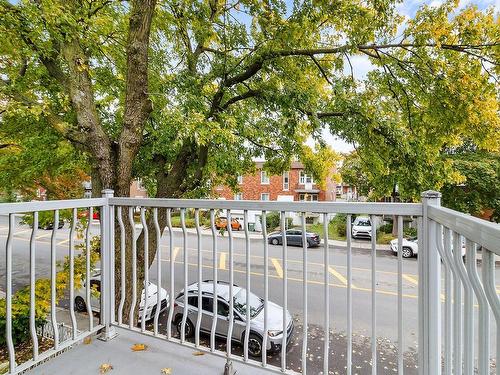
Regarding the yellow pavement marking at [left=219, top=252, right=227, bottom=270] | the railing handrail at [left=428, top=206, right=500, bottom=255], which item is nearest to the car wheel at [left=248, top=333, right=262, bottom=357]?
the yellow pavement marking at [left=219, top=252, right=227, bottom=270]

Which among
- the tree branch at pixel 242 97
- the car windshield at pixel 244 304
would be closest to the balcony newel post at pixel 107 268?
the car windshield at pixel 244 304

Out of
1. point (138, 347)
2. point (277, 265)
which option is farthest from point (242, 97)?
point (277, 265)

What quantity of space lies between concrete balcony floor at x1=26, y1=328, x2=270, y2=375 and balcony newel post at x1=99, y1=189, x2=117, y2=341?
0.46 feet

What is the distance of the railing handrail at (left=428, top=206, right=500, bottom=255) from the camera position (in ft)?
1.98

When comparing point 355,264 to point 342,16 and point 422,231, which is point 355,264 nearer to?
point 342,16

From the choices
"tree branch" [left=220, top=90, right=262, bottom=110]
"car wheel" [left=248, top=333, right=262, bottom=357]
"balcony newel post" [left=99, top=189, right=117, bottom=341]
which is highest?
"tree branch" [left=220, top=90, right=262, bottom=110]

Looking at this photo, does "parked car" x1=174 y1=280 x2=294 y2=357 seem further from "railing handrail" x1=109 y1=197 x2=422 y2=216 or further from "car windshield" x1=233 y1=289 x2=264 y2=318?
"railing handrail" x1=109 y1=197 x2=422 y2=216

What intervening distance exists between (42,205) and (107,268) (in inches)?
26.2

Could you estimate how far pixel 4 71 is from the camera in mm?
4266

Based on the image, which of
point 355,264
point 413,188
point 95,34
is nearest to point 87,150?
point 95,34

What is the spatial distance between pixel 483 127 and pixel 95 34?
5372 millimetres

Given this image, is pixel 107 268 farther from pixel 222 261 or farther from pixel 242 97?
pixel 222 261

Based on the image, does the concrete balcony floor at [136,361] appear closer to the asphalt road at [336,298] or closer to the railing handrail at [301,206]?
the railing handrail at [301,206]

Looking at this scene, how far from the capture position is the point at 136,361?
65.1 inches
